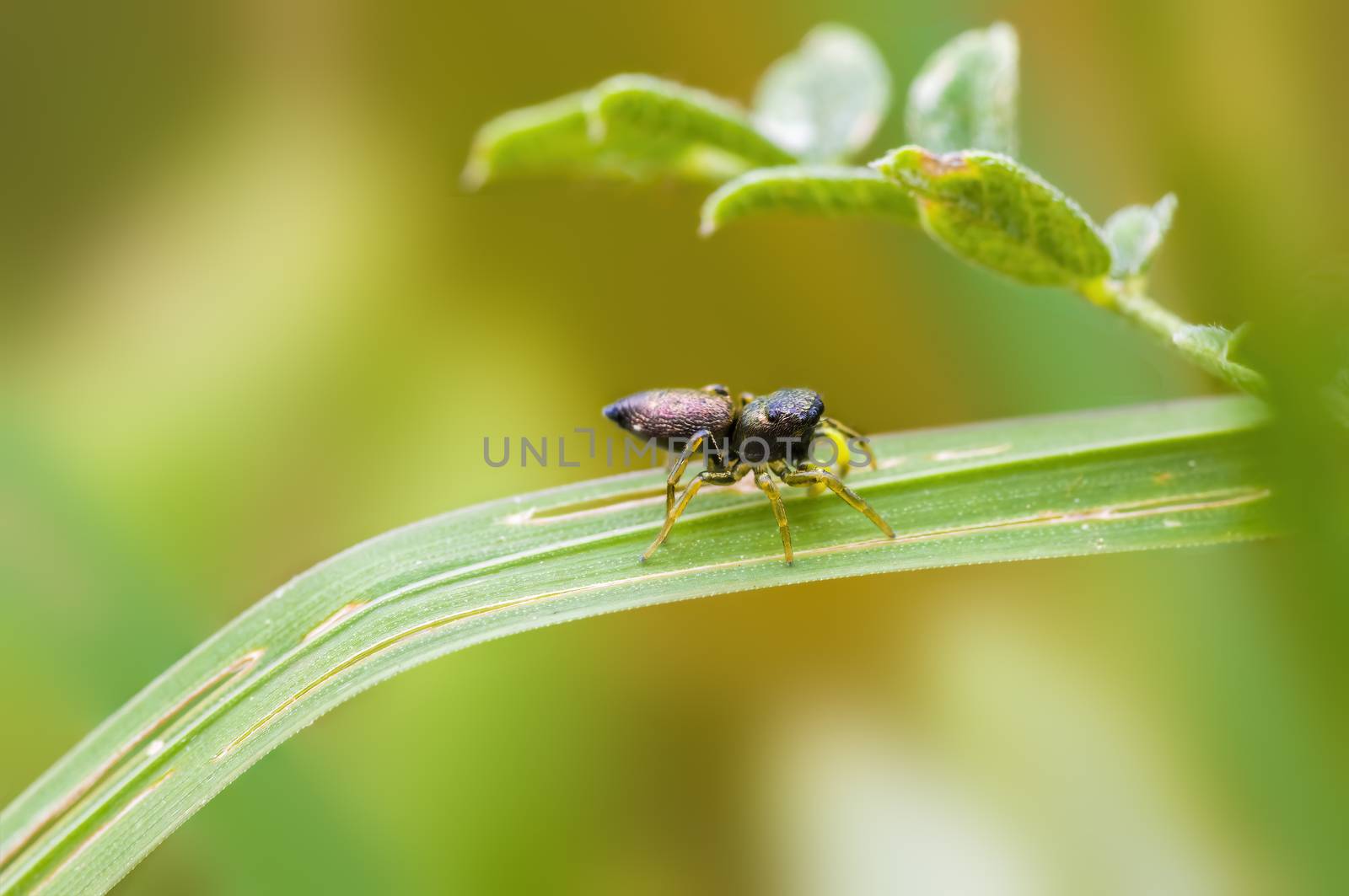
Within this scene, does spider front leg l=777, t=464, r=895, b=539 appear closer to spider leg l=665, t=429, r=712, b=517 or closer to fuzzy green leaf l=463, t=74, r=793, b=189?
spider leg l=665, t=429, r=712, b=517

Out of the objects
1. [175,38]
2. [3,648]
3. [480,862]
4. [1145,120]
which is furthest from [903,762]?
[175,38]

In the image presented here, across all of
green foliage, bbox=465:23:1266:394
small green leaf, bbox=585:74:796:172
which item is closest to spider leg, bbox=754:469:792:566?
green foliage, bbox=465:23:1266:394

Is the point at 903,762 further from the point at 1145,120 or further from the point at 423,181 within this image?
the point at 423,181

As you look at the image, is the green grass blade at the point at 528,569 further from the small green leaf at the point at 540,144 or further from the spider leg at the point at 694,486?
the small green leaf at the point at 540,144

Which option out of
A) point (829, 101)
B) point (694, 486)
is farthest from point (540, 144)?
point (694, 486)

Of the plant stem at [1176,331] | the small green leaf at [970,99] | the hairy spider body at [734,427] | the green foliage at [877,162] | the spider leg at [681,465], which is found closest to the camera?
the plant stem at [1176,331]

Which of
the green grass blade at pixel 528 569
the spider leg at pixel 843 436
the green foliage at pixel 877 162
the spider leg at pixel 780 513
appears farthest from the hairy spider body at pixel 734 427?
the green foliage at pixel 877 162

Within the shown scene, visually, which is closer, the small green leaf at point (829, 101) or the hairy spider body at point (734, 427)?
the small green leaf at point (829, 101)
